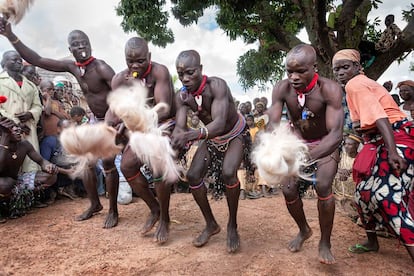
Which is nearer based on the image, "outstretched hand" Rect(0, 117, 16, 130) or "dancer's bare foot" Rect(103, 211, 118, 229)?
"dancer's bare foot" Rect(103, 211, 118, 229)

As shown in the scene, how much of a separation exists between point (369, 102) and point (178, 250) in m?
2.10

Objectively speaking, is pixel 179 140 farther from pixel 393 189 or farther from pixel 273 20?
pixel 273 20

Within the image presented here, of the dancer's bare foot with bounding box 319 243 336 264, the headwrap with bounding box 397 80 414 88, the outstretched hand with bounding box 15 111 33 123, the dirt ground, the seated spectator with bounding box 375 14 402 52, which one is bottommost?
the dirt ground

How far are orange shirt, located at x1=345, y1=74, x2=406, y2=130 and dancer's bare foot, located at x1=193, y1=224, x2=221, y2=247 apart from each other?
5.54 ft

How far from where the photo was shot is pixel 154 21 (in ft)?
23.6

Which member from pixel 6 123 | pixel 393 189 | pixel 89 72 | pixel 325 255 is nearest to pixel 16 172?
pixel 6 123

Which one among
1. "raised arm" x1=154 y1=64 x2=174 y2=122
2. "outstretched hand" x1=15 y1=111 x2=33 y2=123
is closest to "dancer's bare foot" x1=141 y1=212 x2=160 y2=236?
"raised arm" x1=154 y1=64 x2=174 y2=122

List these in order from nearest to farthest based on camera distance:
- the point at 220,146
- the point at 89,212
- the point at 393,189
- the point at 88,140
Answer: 1. the point at 88,140
2. the point at 393,189
3. the point at 220,146
4. the point at 89,212

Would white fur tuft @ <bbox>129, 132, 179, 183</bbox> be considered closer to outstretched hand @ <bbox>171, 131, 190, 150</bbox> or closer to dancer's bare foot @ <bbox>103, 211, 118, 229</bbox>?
outstretched hand @ <bbox>171, 131, 190, 150</bbox>

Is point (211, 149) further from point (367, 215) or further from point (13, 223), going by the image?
point (13, 223)

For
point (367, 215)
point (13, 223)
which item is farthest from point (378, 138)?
point (13, 223)

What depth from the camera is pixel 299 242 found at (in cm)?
331

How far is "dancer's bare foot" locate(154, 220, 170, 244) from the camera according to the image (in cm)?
353

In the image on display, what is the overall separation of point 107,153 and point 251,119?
4.70 m
